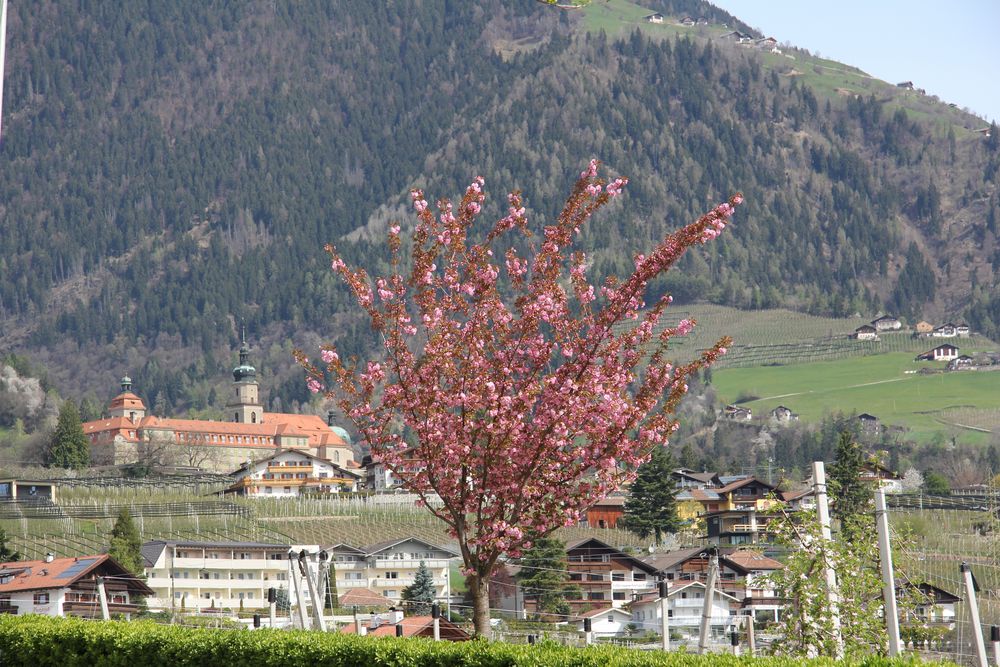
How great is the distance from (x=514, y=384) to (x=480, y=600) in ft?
11.1

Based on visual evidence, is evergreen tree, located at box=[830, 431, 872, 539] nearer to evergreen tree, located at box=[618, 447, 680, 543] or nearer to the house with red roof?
evergreen tree, located at box=[618, 447, 680, 543]

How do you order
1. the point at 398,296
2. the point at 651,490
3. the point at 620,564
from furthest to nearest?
the point at 651,490
the point at 620,564
the point at 398,296

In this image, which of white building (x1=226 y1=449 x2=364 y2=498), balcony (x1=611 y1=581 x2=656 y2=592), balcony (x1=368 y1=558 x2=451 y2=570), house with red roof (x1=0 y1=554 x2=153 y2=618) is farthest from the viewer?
white building (x1=226 y1=449 x2=364 y2=498)

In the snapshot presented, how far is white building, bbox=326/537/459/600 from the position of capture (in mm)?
104125

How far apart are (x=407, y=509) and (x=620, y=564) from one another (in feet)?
122

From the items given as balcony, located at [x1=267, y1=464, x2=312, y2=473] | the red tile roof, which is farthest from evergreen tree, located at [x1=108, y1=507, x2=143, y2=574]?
balcony, located at [x1=267, y1=464, x2=312, y2=473]

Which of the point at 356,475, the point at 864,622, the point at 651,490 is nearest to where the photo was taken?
the point at 864,622

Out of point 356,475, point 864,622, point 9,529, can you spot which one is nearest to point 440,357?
point 864,622

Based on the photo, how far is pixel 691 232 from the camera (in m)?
23.0

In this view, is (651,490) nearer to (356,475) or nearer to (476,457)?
(356,475)

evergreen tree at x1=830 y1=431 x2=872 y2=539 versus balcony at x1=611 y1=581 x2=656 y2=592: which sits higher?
evergreen tree at x1=830 y1=431 x2=872 y2=539

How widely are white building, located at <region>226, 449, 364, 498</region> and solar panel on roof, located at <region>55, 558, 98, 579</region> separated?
83.3m

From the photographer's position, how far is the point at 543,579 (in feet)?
293

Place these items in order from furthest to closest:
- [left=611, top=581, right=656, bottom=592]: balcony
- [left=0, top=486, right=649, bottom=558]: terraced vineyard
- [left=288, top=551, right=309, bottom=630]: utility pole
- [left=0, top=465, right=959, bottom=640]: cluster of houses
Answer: [left=0, top=486, right=649, bottom=558]: terraced vineyard → [left=611, top=581, right=656, bottom=592]: balcony → [left=0, top=465, right=959, bottom=640]: cluster of houses → [left=288, top=551, right=309, bottom=630]: utility pole
